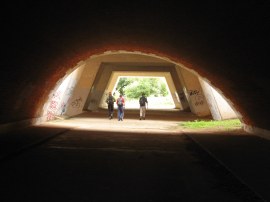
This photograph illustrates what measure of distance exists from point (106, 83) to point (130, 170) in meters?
30.8

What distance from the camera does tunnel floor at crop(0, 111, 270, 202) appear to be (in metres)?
6.39

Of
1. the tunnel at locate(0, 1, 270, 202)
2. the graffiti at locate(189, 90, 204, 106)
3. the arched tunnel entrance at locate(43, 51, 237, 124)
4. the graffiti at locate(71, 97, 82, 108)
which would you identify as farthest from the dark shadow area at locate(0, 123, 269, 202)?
the graffiti at locate(189, 90, 204, 106)

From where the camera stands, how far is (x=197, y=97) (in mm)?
33156

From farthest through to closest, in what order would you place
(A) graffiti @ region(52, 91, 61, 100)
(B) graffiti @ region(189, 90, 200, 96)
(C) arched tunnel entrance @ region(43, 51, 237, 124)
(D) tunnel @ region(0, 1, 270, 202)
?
(B) graffiti @ region(189, 90, 200, 96)
(C) arched tunnel entrance @ region(43, 51, 237, 124)
(A) graffiti @ region(52, 91, 61, 100)
(D) tunnel @ region(0, 1, 270, 202)

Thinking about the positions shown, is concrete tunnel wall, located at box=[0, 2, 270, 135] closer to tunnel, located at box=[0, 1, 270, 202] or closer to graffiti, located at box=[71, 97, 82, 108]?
tunnel, located at box=[0, 1, 270, 202]

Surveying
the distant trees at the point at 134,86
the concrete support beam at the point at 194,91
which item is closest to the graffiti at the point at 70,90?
the concrete support beam at the point at 194,91

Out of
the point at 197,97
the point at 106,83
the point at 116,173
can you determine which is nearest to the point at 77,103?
the point at 197,97

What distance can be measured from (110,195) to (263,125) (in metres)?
9.49

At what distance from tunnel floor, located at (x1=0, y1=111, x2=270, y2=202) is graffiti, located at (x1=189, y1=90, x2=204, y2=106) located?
19273 mm

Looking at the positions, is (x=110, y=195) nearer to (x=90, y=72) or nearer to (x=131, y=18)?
(x=131, y=18)

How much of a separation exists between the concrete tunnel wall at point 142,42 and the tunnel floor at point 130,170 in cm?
195

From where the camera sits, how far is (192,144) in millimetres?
13297

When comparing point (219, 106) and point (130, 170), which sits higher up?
point (219, 106)

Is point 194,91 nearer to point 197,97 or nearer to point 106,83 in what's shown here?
point 197,97
